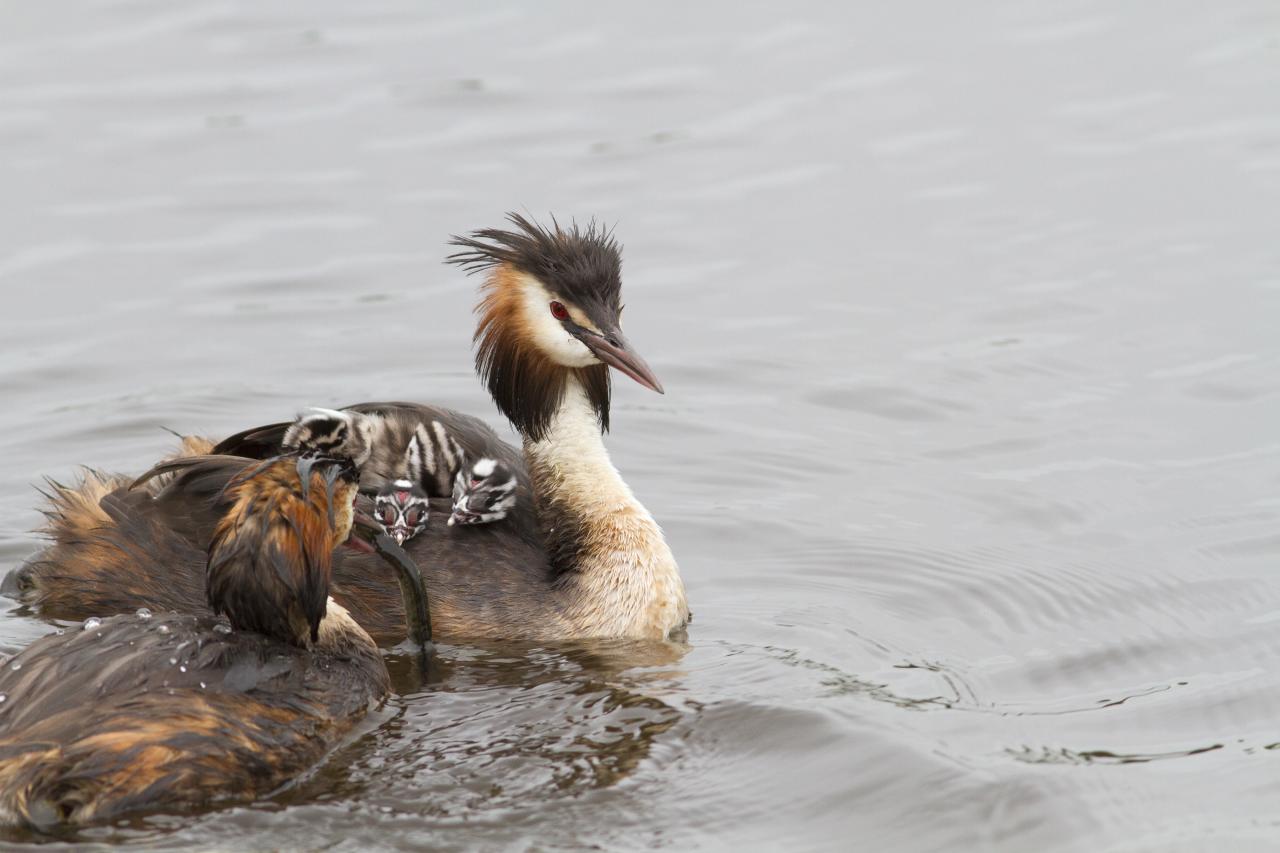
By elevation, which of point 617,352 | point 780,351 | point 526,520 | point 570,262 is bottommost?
point 526,520

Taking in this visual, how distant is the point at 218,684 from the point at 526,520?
7.34 ft

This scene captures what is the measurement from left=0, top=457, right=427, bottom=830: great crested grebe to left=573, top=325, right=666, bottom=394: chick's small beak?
4.69ft

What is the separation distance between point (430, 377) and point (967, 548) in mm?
3521

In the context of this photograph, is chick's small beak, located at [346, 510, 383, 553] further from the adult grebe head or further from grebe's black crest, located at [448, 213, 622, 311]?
grebe's black crest, located at [448, 213, 622, 311]

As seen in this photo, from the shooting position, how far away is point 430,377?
11.6m

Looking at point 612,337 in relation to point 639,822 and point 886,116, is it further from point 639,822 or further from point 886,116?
point 886,116

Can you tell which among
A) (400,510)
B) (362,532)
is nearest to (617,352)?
(400,510)

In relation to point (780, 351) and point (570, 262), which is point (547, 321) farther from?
point (780, 351)

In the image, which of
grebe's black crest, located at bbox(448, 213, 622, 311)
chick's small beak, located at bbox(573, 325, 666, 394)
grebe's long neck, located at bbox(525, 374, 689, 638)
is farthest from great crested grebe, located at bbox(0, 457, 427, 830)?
grebe's black crest, located at bbox(448, 213, 622, 311)

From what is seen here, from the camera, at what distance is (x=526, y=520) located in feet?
29.3

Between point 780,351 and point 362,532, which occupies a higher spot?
point 780,351

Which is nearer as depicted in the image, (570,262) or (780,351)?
(570,262)

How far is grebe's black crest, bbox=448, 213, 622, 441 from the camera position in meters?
8.73

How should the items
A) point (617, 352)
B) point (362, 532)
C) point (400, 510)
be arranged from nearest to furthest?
point (362, 532)
point (400, 510)
point (617, 352)
